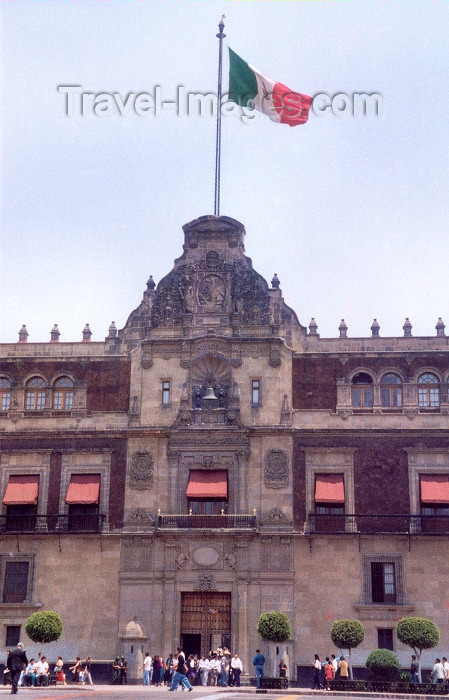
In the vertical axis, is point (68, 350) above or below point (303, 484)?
above

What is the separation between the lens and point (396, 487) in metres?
46.8

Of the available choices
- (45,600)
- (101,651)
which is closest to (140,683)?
(101,651)

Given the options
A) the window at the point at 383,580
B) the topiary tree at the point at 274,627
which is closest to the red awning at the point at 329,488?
the window at the point at 383,580

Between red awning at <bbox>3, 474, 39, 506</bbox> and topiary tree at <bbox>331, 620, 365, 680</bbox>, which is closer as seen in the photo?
topiary tree at <bbox>331, 620, 365, 680</bbox>

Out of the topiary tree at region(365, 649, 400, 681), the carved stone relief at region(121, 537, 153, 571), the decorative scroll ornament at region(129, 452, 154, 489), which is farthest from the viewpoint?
the decorative scroll ornament at region(129, 452, 154, 489)

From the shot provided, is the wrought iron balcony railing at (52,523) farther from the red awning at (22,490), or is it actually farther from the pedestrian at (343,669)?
the pedestrian at (343,669)

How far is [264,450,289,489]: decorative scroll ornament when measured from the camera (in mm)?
47188

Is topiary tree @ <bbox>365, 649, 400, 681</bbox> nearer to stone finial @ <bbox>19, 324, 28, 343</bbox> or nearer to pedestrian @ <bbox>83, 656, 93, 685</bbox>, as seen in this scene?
pedestrian @ <bbox>83, 656, 93, 685</bbox>

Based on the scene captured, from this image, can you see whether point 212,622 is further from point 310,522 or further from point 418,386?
point 418,386

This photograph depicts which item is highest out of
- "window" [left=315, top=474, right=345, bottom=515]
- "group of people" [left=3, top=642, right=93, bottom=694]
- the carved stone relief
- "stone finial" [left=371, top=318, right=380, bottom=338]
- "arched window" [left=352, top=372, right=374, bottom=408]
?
"stone finial" [left=371, top=318, right=380, bottom=338]

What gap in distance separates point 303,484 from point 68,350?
508 inches

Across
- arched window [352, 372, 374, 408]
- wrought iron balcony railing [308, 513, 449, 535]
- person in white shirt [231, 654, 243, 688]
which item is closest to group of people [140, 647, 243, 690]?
person in white shirt [231, 654, 243, 688]

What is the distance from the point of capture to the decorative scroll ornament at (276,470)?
4719 centimetres

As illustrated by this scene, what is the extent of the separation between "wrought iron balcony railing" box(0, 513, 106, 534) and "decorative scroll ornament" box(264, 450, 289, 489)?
299 inches
